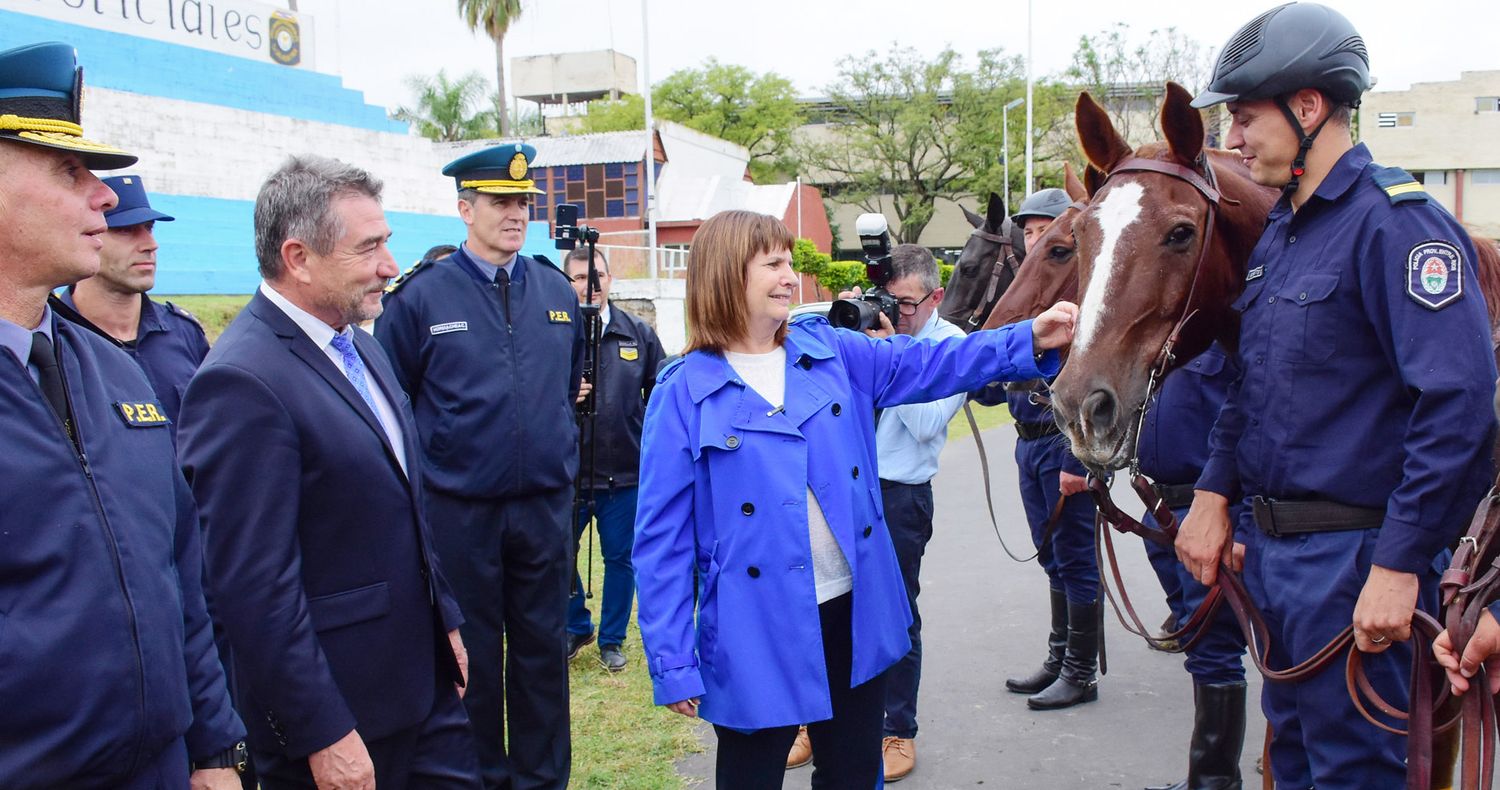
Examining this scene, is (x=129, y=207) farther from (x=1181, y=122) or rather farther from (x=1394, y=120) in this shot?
(x=1394, y=120)

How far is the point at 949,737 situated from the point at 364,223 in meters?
3.42

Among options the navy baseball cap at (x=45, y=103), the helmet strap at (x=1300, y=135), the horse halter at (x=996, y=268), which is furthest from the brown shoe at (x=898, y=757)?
the navy baseball cap at (x=45, y=103)

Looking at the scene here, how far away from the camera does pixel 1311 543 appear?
2537 millimetres

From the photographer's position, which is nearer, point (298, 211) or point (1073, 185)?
point (298, 211)

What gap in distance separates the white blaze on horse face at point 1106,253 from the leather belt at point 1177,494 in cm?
142

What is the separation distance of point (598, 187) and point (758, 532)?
4061 cm

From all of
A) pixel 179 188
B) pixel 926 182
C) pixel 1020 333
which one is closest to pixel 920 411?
pixel 1020 333

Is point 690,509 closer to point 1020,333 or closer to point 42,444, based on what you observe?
point 1020,333

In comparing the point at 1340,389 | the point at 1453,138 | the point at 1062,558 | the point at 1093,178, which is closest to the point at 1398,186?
the point at 1340,389

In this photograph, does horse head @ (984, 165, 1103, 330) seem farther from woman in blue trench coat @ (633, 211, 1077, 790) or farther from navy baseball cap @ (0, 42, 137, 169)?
navy baseball cap @ (0, 42, 137, 169)

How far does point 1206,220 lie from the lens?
292 cm

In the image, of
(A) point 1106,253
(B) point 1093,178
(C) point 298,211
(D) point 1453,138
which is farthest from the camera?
(D) point 1453,138

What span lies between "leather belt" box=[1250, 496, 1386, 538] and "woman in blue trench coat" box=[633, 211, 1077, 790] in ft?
2.33

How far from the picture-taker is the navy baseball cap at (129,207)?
13.7ft
